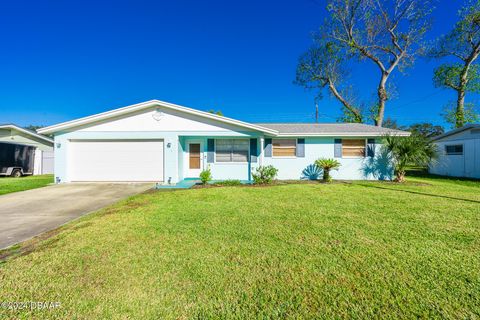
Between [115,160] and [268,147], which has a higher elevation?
[268,147]

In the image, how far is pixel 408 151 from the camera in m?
10.4

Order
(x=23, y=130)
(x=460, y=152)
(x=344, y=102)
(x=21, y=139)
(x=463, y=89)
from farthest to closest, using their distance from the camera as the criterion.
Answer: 1. (x=344, y=102)
2. (x=463, y=89)
3. (x=21, y=139)
4. (x=23, y=130)
5. (x=460, y=152)

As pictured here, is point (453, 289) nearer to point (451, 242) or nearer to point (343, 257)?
point (343, 257)

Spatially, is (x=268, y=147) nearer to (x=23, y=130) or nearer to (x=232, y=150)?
(x=232, y=150)

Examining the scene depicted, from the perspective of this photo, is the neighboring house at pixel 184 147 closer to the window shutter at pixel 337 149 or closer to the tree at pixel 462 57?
the window shutter at pixel 337 149

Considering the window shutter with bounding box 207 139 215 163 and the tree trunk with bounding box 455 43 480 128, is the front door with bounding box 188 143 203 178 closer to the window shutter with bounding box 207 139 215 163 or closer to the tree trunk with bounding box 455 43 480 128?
the window shutter with bounding box 207 139 215 163

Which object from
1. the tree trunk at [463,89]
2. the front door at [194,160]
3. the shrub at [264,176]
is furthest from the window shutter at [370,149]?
the tree trunk at [463,89]

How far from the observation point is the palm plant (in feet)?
33.9

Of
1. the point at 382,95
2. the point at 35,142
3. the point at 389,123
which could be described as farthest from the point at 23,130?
the point at 389,123

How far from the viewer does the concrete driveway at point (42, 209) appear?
4281mm

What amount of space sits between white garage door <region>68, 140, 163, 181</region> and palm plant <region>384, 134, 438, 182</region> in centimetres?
1195

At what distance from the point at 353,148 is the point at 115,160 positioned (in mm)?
12765

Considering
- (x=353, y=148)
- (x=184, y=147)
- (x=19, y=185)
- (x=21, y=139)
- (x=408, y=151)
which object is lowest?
(x=19, y=185)

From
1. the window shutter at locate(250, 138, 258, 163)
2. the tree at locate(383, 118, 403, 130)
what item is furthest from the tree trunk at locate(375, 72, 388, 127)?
the tree at locate(383, 118, 403, 130)
